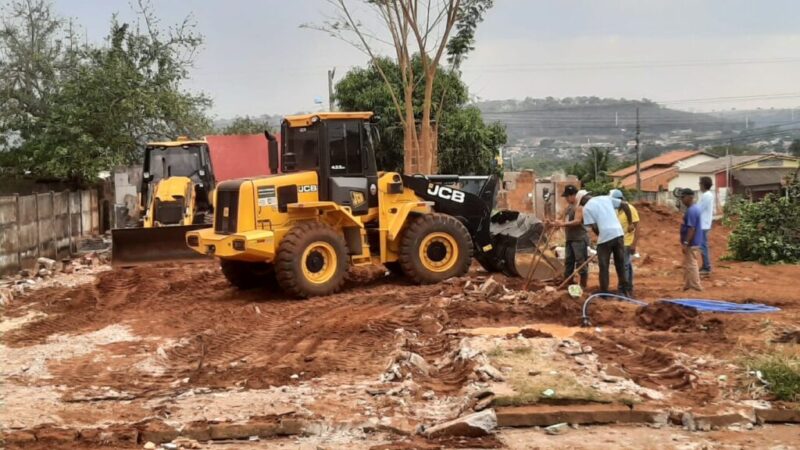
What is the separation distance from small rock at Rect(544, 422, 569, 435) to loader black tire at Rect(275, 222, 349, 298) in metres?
6.27

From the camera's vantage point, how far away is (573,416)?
21.1 ft

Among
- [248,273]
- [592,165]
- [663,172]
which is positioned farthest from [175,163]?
[663,172]

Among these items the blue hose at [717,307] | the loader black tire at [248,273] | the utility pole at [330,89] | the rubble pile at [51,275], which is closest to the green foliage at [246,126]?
the utility pole at [330,89]

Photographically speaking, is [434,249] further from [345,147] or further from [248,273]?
[248,273]

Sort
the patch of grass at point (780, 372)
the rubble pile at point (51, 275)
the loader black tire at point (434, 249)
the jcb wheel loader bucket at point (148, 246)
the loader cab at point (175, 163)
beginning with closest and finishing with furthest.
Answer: the patch of grass at point (780, 372)
the loader black tire at point (434, 249)
the rubble pile at point (51, 275)
the jcb wheel loader bucket at point (148, 246)
the loader cab at point (175, 163)

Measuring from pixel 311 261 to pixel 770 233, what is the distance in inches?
391

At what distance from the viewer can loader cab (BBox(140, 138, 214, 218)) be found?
1842cm

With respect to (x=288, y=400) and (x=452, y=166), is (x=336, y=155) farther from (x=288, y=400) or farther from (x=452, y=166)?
(x=452, y=166)

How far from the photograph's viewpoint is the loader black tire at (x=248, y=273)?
13.4 m

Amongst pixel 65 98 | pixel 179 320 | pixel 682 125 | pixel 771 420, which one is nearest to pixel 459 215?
pixel 179 320

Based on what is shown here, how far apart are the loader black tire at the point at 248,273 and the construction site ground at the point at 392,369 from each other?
679 millimetres

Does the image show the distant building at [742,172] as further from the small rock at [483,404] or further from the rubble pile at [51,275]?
the small rock at [483,404]

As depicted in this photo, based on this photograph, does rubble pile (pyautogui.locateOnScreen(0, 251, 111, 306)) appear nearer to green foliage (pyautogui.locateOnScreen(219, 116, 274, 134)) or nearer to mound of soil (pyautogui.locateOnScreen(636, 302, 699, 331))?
mound of soil (pyautogui.locateOnScreen(636, 302, 699, 331))

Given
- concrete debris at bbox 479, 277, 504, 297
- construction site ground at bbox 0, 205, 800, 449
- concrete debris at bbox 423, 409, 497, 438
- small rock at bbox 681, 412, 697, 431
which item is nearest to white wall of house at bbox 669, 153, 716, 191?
construction site ground at bbox 0, 205, 800, 449
